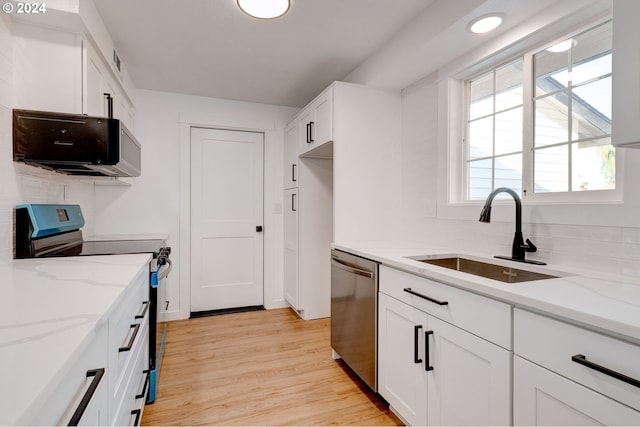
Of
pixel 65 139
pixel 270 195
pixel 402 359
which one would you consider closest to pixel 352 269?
pixel 402 359

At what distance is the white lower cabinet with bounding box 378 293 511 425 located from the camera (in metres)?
1.12

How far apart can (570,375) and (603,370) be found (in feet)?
0.34

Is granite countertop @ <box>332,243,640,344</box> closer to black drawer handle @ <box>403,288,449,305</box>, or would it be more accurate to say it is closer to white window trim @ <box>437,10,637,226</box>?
black drawer handle @ <box>403,288,449,305</box>

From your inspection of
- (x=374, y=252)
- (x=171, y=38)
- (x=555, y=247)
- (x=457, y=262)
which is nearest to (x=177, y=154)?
(x=171, y=38)

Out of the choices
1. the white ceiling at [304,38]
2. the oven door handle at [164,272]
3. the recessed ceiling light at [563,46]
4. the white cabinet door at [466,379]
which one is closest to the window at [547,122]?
the recessed ceiling light at [563,46]

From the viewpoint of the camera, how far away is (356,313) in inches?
81.0

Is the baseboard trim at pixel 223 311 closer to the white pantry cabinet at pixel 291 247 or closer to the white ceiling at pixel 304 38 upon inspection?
the white pantry cabinet at pixel 291 247

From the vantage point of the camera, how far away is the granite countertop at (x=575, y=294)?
2.60 feet

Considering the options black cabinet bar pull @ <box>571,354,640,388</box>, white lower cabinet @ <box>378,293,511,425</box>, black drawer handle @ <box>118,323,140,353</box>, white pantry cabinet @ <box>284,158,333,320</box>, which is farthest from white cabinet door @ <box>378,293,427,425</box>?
white pantry cabinet @ <box>284,158,333,320</box>

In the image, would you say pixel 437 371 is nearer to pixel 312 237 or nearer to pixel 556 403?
pixel 556 403

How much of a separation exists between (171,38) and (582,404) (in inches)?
112

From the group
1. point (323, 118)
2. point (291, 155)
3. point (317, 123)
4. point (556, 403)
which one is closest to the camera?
point (556, 403)

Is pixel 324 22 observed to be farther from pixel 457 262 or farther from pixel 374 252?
pixel 457 262

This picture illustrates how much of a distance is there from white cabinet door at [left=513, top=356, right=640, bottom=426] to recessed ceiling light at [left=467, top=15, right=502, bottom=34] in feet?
5.31
